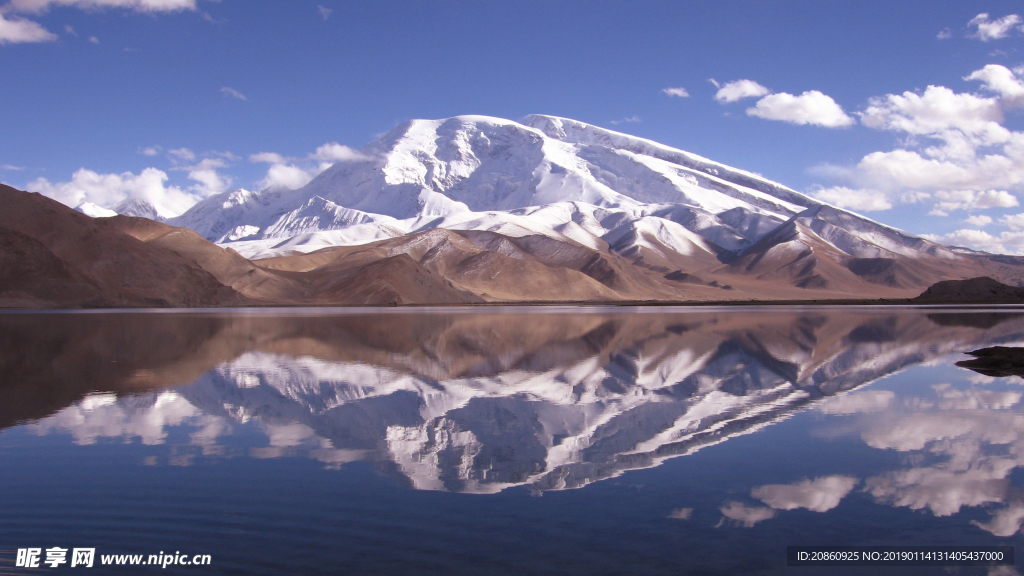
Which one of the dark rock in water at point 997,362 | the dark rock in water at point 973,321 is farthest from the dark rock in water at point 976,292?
the dark rock in water at point 997,362

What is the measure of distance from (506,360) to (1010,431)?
20.0 metres

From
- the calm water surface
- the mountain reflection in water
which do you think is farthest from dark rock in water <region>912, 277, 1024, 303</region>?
the calm water surface

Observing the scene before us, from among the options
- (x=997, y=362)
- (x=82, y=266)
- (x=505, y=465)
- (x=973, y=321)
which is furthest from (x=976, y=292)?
(x=82, y=266)

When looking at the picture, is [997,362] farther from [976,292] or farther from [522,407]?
[976,292]

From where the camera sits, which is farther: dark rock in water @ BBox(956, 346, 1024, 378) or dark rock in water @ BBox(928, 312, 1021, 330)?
dark rock in water @ BBox(928, 312, 1021, 330)

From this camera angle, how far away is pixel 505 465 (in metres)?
14.0

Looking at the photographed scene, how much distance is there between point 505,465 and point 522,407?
637 cm

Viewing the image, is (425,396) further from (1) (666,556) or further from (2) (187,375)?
(1) (666,556)

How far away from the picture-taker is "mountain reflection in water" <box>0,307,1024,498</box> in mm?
13336

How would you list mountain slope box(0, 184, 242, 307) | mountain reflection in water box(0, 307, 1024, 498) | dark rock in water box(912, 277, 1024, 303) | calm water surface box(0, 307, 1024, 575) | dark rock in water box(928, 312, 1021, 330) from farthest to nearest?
dark rock in water box(912, 277, 1024, 303) < mountain slope box(0, 184, 242, 307) < dark rock in water box(928, 312, 1021, 330) < mountain reflection in water box(0, 307, 1024, 498) < calm water surface box(0, 307, 1024, 575)

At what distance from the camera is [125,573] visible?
8.91 meters

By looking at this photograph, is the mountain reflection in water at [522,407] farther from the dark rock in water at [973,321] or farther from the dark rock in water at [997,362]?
the dark rock in water at [973,321]

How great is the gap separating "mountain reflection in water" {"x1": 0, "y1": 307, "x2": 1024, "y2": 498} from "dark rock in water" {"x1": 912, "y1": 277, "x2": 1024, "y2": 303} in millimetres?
113801

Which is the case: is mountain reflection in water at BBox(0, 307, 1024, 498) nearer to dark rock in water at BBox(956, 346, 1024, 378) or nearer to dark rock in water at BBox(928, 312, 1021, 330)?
dark rock in water at BBox(956, 346, 1024, 378)
